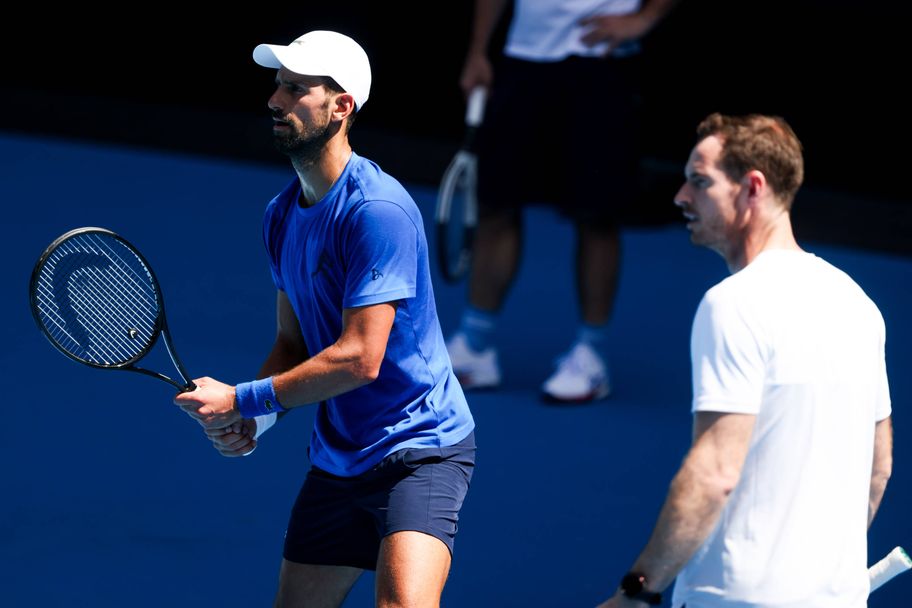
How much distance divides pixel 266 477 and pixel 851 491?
242 cm

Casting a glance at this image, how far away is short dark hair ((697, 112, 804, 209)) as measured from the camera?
2285 mm

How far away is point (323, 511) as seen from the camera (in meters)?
2.85

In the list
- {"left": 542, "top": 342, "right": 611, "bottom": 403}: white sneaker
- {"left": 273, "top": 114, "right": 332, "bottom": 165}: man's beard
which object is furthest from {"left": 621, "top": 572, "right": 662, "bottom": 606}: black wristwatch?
{"left": 542, "top": 342, "right": 611, "bottom": 403}: white sneaker

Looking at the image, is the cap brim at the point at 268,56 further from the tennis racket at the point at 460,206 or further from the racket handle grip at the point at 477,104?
the racket handle grip at the point at 477,104

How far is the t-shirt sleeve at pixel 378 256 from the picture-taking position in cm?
264

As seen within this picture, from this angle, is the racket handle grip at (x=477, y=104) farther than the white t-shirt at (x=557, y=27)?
Yes

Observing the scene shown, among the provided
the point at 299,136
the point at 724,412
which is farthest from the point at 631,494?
the point at 724,412

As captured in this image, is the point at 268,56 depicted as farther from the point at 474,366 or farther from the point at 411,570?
the point at 474,366

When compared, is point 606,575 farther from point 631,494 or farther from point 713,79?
point 713,79

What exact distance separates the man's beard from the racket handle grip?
8.20ft

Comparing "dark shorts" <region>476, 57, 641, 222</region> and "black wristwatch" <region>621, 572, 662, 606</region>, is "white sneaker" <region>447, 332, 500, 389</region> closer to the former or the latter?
"dark shorts" <region>476, 57, 641, 222</region>

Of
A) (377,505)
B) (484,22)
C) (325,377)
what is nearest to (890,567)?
(377,505)

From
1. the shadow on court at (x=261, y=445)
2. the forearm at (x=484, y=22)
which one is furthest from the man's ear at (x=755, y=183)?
the forearm at (x=484, y=22)

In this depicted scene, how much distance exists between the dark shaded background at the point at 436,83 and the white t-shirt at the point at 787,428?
4807 millimetres
